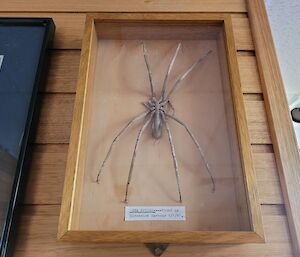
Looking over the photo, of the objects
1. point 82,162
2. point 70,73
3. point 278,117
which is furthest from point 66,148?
point 278,117

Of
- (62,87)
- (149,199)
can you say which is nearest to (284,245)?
(149,199)

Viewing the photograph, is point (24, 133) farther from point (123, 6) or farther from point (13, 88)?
point (123, 6)

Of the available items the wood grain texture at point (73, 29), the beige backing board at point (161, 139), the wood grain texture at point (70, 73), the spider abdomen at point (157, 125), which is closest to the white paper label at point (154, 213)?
the beige backing board at point (161, 139)

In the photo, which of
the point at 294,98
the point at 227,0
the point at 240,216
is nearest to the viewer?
the point at 240,216

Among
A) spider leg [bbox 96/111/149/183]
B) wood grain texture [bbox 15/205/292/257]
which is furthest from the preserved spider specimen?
wood grain texture [bbox 15/205/292/257]

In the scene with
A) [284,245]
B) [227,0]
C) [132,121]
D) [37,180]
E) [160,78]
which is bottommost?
[284,245]

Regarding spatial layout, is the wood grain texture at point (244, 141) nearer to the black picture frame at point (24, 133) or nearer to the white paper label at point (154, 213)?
the white paper label at point (154, 213)

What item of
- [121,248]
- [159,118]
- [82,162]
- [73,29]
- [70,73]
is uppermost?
[73,29]

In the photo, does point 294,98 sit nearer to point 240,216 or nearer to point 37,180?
point 240,216
